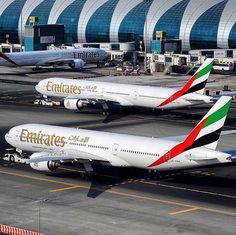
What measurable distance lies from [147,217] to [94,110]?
62.8m

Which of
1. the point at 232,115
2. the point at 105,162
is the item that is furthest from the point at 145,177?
the point at 232,115

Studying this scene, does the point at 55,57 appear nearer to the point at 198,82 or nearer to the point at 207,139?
the point at 198,82

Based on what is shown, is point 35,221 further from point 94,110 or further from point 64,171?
point 94,110

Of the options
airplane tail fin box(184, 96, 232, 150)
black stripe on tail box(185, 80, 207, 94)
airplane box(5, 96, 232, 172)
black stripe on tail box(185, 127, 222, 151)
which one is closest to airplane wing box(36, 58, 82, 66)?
black stripe on tail box(185, 80, 207, 94)

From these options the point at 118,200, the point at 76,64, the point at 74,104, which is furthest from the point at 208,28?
the point at 118,200

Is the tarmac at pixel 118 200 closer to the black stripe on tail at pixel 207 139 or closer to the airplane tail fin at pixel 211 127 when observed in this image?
the black stripe on tail at pixel 207 139

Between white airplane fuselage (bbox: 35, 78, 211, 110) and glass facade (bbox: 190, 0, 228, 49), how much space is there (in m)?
66.9

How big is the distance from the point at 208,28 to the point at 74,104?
242 feet

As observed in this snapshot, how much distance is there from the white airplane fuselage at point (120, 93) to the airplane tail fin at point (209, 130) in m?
39.9

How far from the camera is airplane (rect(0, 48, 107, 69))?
180 meters

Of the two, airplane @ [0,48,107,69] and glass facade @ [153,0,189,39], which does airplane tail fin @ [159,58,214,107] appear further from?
glass facade @ [153,0,189,39]

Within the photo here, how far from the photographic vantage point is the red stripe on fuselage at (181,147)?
74312 millimetres

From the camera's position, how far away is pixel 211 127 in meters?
73.6

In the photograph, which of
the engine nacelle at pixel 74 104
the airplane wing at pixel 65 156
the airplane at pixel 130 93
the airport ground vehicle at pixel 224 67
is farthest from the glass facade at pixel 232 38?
the airplane wing at pixel 65 156
